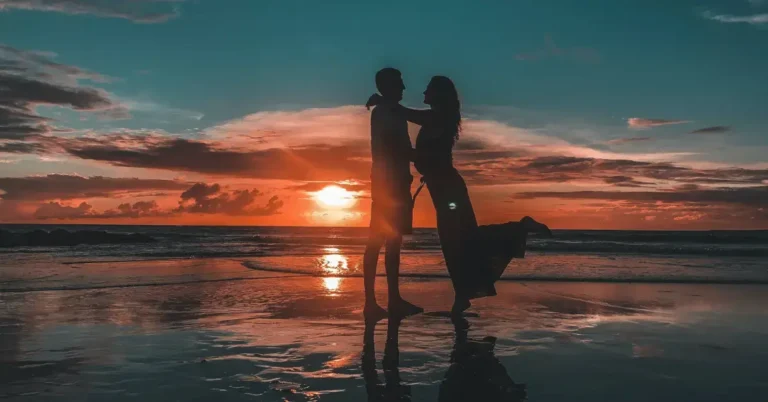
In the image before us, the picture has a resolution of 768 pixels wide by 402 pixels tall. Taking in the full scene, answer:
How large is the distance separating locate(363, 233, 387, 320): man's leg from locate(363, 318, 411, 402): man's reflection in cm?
71

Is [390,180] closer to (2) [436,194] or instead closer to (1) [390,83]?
(2) [436,194]

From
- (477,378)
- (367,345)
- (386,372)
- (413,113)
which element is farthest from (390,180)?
(477,378)

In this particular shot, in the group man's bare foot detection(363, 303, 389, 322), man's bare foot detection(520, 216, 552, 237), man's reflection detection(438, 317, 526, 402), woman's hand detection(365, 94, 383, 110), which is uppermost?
woman's hand detection(365, 94, 383, 110)

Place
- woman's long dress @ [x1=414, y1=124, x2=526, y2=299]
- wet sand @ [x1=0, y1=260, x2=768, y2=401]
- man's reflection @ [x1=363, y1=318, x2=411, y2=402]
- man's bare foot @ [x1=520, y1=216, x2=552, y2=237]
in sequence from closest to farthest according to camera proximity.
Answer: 1. man's reflection @ [x1=363, y1=318, x2=411, y2=402]
2. wet sand @ [x1=0, y1=260, x2=768, y2=401]
3. man's bare foot @ [x1=520, y1=216, x2=552, y2=237]
4. woman's long dress @ [x1=414, y1=124, x2=526, y2=299]

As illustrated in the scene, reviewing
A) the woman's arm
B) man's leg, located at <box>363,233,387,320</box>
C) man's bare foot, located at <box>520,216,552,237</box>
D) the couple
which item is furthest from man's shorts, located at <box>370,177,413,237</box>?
man's bare foot, located at <box>520,216,552,237</box>

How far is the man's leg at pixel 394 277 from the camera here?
216 inches

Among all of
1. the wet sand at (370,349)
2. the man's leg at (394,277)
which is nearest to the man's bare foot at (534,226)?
the wet sand at (370,349)

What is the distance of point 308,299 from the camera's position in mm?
6891

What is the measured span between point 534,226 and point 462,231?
2.22 ft

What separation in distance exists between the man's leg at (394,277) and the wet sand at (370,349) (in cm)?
22

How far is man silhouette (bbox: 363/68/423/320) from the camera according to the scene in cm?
543

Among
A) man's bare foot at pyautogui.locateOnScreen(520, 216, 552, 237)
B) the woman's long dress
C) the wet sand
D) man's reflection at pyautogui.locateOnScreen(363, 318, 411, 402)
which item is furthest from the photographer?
the woman's long dress

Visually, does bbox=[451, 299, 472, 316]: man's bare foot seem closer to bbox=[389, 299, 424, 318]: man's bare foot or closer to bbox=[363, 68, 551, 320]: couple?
bbox=[363, 68, 551, 320]: couple

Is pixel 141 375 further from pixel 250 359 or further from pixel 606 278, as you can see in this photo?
pixel 606 278
